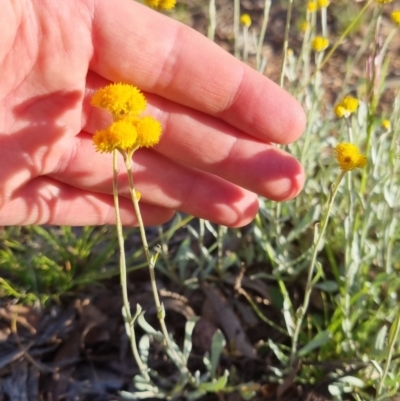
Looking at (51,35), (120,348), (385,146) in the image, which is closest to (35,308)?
(120,348)

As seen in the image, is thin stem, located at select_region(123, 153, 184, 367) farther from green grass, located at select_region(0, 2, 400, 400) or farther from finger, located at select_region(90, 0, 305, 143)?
finger, located at select_region(90, 0, 305, 143)

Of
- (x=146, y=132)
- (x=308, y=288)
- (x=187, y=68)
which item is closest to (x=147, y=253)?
(x=146, y=132)

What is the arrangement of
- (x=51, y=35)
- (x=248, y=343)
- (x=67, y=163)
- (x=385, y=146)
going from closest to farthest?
(x=51, y=35) → (x=67, y=163) → (x=248, y=343) → (x=385, y=146)

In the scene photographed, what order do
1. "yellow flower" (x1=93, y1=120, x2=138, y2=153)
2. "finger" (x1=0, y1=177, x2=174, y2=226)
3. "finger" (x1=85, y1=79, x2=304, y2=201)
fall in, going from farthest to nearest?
"finger" (x1=0, y1=177, x2=174, y2=226), "finger" (x1=85, y1=79, x2=304, y2=201), "yellow flower" (x1=93, y1=120, x2=138, y2=153)

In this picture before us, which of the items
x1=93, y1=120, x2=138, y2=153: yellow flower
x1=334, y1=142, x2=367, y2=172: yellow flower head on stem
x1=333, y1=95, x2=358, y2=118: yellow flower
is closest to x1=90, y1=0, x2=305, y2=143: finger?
x1=333, y1=95, x2=358, y2=118: yellow flower

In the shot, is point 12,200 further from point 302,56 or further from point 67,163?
point 302,56

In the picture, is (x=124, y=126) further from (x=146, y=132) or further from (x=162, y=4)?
(x=162, y=4)

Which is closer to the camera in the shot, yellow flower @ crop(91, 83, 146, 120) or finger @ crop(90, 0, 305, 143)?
yellow flower @ crop(91, 83, 146, 120)

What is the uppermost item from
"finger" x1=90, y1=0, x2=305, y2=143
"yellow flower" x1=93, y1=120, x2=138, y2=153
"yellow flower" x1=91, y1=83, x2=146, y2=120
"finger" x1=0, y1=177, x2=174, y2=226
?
"finger" x1=90, y1=0, x2=305, y2=143
